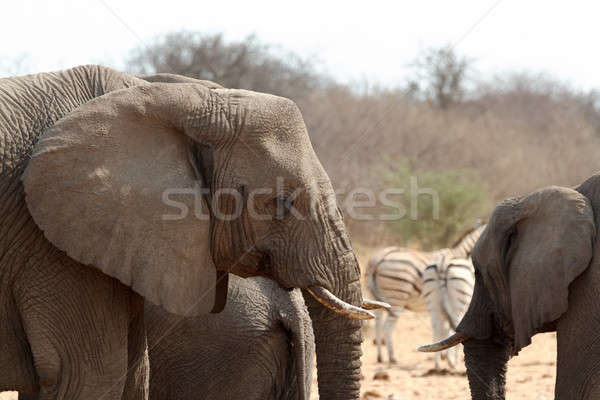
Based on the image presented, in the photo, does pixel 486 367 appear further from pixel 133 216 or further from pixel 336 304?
pixel 133 216

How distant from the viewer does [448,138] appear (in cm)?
2480

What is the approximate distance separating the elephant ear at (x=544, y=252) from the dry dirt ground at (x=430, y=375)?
108 inches

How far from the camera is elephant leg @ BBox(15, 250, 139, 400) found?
3211mm

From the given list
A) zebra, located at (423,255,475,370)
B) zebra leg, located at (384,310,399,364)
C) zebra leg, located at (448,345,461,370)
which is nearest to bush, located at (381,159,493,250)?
zebra leg, located at (384,310,399,364)

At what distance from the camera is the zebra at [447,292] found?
9.25 metres

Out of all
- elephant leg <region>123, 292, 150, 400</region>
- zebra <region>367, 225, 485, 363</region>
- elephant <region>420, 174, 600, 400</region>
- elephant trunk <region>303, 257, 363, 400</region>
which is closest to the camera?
elephant trunk <region>303, 257, 363, 400</region>

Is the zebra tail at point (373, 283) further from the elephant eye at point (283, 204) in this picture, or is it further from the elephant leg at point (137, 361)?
the elephant eye at point (283, 204)

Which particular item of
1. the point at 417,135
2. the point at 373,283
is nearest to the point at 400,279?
the point at 373,283

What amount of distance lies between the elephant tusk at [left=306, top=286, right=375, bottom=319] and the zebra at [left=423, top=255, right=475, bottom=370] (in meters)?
5.95

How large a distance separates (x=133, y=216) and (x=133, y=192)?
0.08 m

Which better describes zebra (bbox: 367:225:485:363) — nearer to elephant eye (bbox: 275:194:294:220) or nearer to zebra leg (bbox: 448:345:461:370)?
zebra leg (bbox: 448:345:461:370)

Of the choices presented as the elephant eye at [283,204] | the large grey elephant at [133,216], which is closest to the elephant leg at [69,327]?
the large grey elephant at [133,216]

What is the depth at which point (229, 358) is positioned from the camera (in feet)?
13.9

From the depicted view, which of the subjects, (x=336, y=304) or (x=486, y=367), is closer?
(x=336, y=304)
